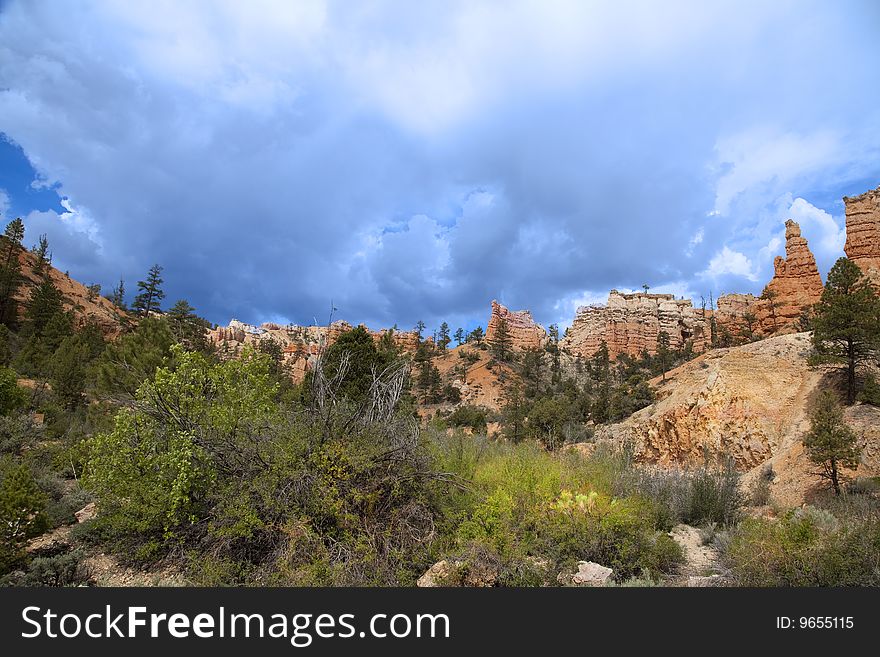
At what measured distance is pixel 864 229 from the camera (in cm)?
4216

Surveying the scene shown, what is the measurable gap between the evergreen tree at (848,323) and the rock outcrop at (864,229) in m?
31.0

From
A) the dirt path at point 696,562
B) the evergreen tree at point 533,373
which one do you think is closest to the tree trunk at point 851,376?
the dirt path at point 696,562

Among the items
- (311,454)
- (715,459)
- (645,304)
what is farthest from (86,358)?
(645,304)

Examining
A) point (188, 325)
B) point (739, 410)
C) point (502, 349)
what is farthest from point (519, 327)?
point (739, 410)

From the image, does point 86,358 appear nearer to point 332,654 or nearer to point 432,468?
point 432,468

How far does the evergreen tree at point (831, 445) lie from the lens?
13.1m

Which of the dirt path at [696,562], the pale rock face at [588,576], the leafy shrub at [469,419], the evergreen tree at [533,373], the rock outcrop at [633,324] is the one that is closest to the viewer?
the pale rock face at [588,576]

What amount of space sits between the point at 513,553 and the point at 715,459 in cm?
1640

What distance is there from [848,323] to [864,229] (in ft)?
116

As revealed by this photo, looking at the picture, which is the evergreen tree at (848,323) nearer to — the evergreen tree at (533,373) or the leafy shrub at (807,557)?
the leafy shrub at (807,557)

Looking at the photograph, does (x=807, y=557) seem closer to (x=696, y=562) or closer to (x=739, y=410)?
(x=696, y=562)

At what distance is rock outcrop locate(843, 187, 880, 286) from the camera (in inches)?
1625

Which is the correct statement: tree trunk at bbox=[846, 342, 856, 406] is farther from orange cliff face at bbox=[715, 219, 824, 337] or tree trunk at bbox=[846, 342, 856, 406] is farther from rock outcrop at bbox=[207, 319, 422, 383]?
rock outcrop at bbox=[207, 319, 422, 383]

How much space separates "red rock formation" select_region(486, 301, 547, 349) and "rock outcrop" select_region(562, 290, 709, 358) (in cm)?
901
